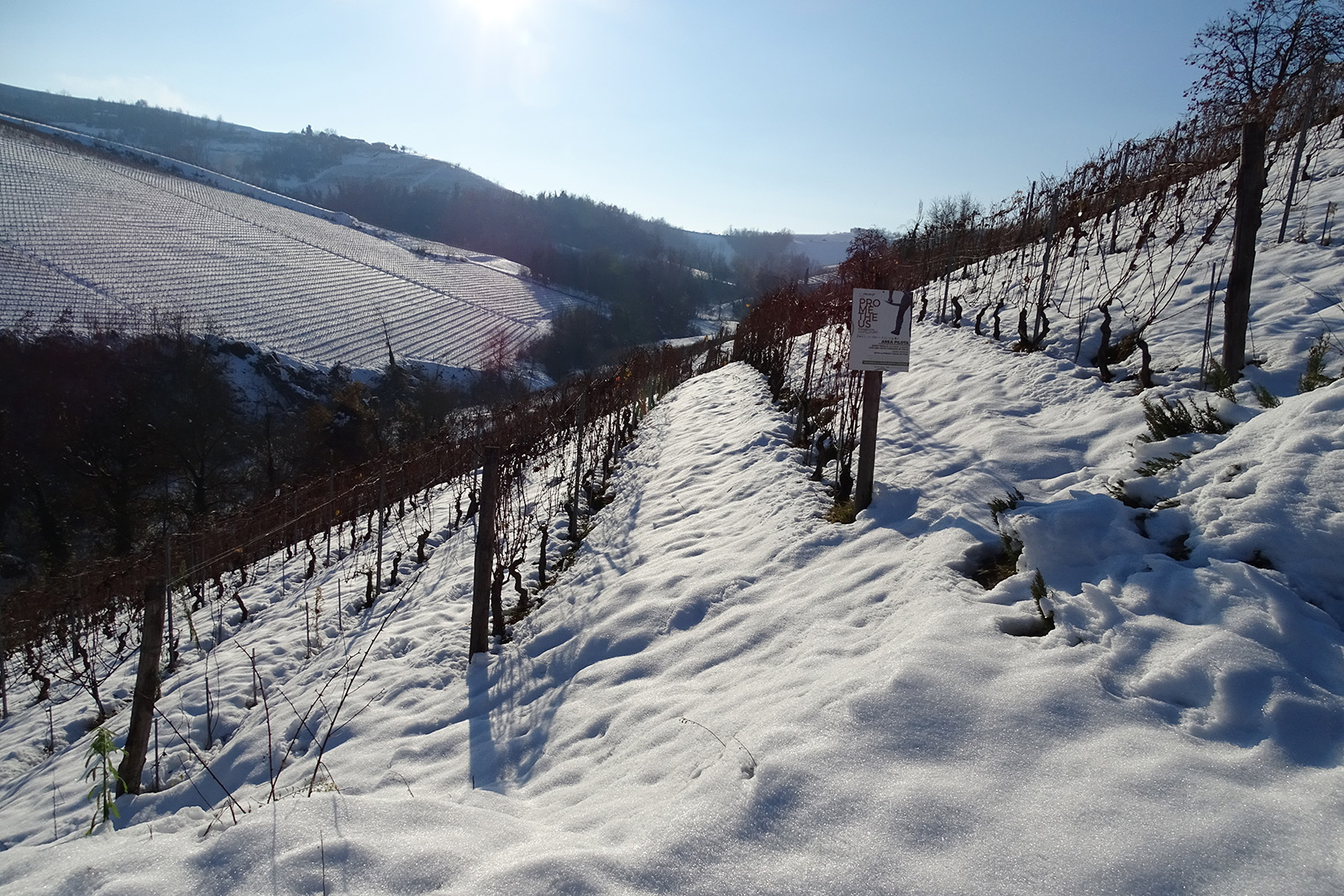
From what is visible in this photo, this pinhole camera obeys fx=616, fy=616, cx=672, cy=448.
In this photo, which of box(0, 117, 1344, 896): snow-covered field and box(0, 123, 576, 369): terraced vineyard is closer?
box(0, 117, 1344, 896): snow-covered field

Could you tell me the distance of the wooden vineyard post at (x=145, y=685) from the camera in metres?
3.81

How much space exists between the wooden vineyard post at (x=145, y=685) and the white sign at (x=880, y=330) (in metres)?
4.77

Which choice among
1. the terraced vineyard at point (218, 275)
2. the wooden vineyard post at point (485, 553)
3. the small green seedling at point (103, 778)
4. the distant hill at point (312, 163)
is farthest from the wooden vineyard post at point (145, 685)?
the distant hill at point (312, 163)

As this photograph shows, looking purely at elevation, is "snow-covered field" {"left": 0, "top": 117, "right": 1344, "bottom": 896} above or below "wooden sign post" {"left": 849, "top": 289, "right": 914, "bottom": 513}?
below

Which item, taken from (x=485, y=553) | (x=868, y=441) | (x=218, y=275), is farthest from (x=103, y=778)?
(x=218, y=275)

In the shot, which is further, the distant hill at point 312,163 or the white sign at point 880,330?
the distant hill at point 312,163

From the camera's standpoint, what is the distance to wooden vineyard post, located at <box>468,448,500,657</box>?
4.79 metres

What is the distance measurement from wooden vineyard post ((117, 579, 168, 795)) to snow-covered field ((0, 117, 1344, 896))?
285 mm

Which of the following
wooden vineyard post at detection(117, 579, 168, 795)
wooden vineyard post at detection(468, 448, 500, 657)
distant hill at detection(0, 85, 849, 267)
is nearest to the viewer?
wooden vineyard post at detection(117, 579, 168, 795)

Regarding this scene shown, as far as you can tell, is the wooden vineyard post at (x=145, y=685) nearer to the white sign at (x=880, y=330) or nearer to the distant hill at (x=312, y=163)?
the white sign at (x=880, y=330)

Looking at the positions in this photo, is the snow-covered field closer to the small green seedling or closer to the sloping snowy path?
the sloping snowy path

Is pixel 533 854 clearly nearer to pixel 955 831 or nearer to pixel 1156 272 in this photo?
pixel 955 831

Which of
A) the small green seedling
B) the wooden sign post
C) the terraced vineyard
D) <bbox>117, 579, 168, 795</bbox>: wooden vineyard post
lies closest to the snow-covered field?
the small green seedling

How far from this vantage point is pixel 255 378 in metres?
30.5
